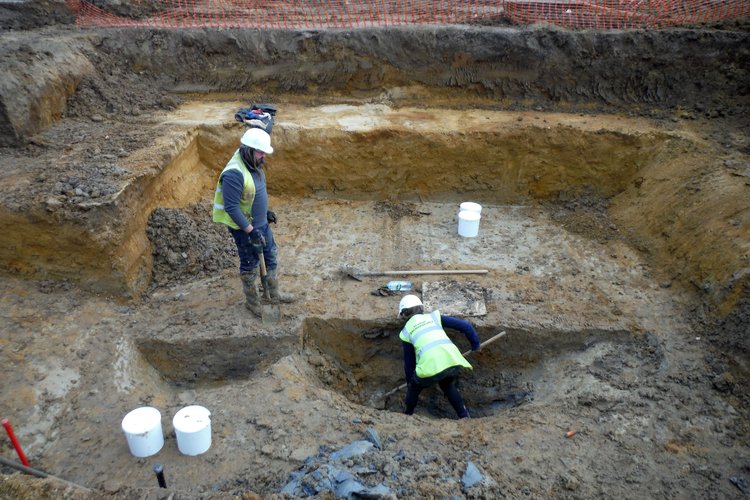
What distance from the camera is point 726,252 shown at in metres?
5.72

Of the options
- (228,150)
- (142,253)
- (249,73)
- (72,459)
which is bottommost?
(72,459)

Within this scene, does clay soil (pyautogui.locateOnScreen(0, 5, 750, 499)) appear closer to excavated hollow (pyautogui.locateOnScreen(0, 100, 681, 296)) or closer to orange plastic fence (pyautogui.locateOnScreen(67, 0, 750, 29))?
excavated hollow (pyautogui.locateOnScreen(0, 100, 681, 296))

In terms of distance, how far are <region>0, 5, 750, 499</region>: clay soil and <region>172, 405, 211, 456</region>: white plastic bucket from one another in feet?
0.33

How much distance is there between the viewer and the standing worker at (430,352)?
4972 millimetres

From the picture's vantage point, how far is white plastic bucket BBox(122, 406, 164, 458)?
163 inches

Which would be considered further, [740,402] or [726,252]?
[726,252]

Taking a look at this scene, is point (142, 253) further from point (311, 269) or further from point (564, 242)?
point (564, 242)

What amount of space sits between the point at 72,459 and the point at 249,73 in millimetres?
6894

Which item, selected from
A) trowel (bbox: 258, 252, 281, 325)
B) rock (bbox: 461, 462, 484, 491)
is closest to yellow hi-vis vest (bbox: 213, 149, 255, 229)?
trowel (bbox: 258, 252, 281, 325)

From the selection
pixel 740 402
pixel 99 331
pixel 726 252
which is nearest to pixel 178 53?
pixel 99 331

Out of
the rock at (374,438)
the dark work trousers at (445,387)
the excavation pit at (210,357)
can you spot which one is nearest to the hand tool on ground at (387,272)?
the excavation pit at (210,357)

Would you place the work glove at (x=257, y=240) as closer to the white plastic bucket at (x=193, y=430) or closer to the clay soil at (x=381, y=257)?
the clay soil at (x=381, y=257)

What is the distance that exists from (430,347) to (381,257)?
2.29 metres

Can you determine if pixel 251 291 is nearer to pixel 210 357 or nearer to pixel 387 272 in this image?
pixel 210 357
